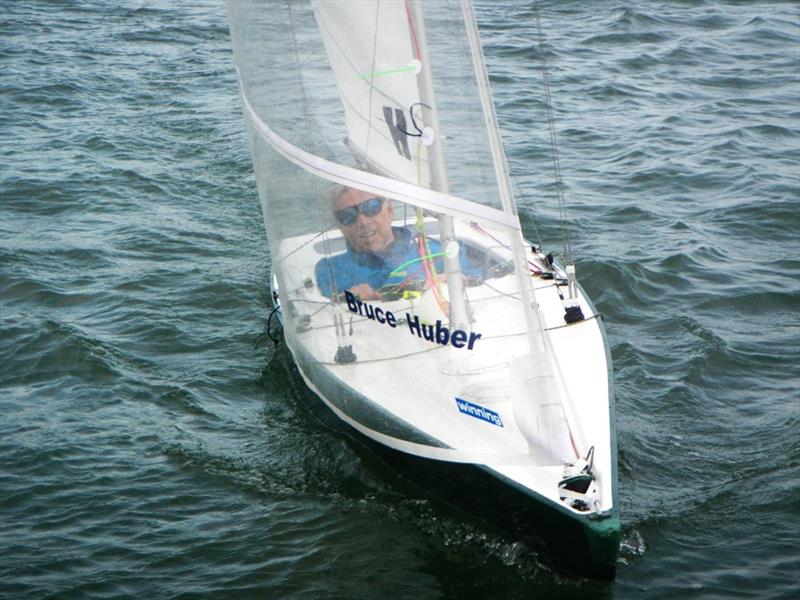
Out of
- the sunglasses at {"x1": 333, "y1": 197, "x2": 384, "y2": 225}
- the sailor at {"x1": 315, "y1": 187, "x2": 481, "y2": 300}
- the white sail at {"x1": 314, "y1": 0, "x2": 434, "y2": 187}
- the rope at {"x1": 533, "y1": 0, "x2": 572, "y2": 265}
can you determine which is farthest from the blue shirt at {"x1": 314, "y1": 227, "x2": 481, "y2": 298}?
the rope at {"x1": 533, "y1": 0, "x2": 572, "y2": 265}

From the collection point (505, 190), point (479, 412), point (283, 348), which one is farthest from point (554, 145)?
point (283, 348)

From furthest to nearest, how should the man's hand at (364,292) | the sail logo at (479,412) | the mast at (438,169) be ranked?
the man's hand at (364,292) < the sail logo at (479,412) < the mast at (438,169)

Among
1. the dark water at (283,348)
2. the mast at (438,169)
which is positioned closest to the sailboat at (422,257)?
the mast at (438,169)

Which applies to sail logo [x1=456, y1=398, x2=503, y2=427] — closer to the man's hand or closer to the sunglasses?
the man's hand

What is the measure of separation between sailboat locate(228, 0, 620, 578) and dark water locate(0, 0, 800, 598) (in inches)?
22.7

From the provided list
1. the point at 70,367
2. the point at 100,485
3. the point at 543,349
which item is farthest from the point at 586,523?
the point at 70,367

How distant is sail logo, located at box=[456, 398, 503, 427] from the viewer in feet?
22.3

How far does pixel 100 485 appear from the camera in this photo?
7.94 meters

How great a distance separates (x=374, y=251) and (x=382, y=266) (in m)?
0.10

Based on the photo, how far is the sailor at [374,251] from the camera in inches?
276

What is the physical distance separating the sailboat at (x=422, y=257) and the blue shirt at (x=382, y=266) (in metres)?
0.01

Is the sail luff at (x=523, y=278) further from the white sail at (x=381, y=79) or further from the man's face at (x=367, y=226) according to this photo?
the man's face at (x=367, y=226)

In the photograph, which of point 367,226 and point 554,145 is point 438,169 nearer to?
point 367,226

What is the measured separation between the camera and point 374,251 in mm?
7160
